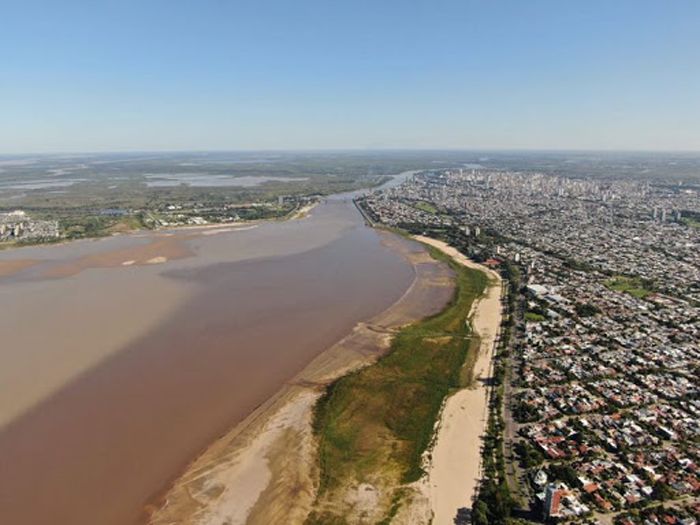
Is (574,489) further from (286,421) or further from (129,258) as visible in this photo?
(129,258)

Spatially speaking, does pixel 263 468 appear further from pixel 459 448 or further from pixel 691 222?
pixel 691 222

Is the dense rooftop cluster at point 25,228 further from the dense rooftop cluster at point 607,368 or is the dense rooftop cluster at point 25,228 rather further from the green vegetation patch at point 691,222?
the green vegetation patch at point 691,222

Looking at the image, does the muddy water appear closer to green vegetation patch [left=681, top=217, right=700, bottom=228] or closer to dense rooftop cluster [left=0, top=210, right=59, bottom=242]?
dense rooftop cluster [left=0, top=210, right=59, bottom=242]

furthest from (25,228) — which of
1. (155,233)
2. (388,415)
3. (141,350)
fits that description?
(388,415)

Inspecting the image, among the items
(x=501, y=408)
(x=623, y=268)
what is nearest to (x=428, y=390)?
(x=501, y=408)

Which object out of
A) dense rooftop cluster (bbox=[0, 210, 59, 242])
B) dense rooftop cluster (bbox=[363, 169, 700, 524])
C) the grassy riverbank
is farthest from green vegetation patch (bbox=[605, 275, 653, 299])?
dense rooftop cluster (bbox=[0, 210, 59, 242])

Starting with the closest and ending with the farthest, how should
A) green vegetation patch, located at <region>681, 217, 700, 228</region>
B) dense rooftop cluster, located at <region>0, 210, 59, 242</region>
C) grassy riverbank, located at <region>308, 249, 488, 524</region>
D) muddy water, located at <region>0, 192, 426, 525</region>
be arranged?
grassy riverbank, located at <region>308, 249, 488, 524</region> < muddy water, located at <region>0, 192, 426, 525</region> < dense rooftop cluster, located at <region>0, 210, 59, 242</region> < green vegetation patch, located at <region>681, 217, 700, 228</region>

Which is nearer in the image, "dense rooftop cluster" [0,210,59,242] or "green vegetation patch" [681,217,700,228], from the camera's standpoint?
"dense rooftop cluster" [0,210,59,242]

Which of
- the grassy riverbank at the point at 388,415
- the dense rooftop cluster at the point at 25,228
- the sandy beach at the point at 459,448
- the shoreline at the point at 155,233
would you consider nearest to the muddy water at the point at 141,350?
the shoreline at the point at 155,233
